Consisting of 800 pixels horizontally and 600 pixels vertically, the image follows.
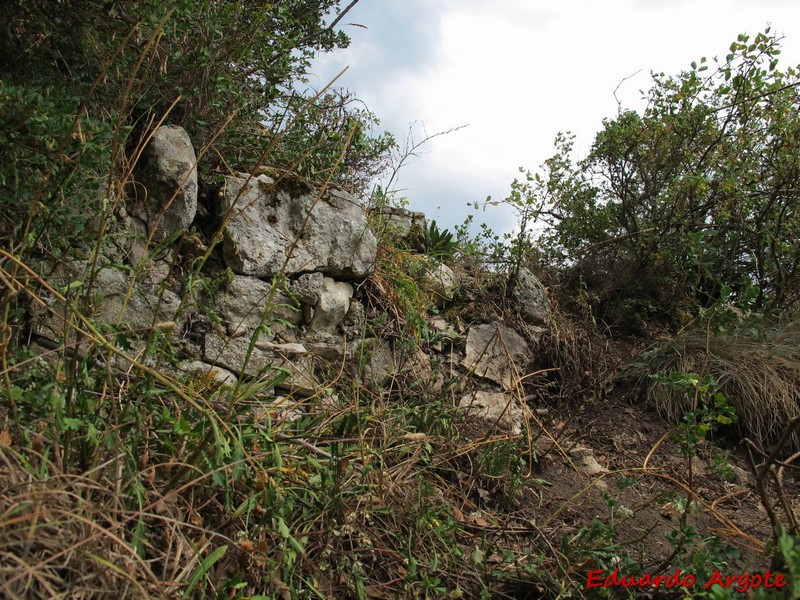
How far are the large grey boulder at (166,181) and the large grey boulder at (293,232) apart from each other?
26 cm

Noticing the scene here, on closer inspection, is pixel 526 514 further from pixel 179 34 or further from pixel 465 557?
pixel 179 34

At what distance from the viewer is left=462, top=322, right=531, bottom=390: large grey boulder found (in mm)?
→ 4719

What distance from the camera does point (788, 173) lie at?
5.50m

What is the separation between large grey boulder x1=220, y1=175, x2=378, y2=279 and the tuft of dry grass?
2.50 metres

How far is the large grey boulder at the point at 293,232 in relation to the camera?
4152 mm

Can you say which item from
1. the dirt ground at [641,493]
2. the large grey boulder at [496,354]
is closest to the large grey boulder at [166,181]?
the large grey boulder at [496,354]

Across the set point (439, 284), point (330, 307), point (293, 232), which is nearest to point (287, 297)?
point (330, 307)

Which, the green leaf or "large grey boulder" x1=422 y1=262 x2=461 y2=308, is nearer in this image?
the green leaf

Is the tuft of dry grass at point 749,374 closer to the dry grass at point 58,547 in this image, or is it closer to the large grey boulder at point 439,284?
the large grey boulder at point 439,284

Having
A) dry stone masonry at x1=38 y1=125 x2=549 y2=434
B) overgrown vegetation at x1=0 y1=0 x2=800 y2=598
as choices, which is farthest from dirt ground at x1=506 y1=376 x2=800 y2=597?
dry stone masonry at x1=38 y1=125 x2=549 y2=434

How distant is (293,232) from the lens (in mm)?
4426

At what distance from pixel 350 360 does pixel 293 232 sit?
1042 mm

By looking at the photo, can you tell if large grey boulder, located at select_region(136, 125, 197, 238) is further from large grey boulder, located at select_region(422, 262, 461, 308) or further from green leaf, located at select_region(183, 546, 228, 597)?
green leaf, located at select_region(183, 546, 228, 597)

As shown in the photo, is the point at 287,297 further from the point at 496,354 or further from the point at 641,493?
the point at 641,493
